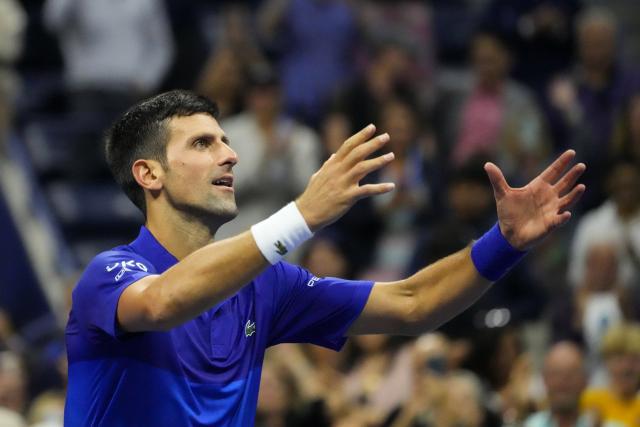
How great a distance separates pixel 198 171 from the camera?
16.0 feet

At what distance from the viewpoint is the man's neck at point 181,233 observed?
4.95 meters

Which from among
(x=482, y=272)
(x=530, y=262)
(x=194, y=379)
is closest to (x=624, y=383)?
(x=530, y=262)

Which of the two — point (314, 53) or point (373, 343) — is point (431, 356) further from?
point (314, 53)

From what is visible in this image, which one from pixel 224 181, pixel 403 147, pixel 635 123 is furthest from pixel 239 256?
pixel 403 147

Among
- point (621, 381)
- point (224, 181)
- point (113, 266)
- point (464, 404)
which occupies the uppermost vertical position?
point (224, 181)

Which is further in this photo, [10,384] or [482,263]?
[10,384]

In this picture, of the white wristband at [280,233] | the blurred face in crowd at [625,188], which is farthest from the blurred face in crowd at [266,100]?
the white wristband at [280,233]

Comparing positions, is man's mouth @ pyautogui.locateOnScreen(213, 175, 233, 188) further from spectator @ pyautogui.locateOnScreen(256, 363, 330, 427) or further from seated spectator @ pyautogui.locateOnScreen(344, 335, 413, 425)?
seated spectator @ pyautogui.locateOnScreen(344, 335, 413, 425)

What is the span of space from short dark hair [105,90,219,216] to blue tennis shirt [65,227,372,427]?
0.80 ft

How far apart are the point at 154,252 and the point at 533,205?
129 centimetres

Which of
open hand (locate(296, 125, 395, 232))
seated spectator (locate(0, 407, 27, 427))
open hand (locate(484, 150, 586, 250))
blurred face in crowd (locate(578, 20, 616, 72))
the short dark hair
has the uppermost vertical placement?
the short dark hair

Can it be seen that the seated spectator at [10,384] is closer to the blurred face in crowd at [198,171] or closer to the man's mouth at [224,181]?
the blurred face in crowd at [198,171]

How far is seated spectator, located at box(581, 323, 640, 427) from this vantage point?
768cm

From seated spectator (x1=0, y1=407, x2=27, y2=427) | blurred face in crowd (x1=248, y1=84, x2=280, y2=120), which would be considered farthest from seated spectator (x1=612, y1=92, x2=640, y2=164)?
seated spectator (x1=0, y1=407, x2=27, y2=427)
